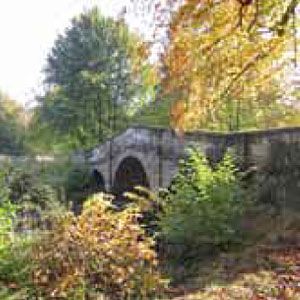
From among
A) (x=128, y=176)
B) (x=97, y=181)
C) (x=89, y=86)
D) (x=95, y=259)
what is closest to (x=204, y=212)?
(x=95, y=259)

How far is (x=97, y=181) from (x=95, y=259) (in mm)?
25332

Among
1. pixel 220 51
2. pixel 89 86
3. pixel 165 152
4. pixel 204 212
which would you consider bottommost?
pixel 204 212

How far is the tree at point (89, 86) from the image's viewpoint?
1634 inches

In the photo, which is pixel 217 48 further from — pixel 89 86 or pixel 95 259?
pixel 89 86

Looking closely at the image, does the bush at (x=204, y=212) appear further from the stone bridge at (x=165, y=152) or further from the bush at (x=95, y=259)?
the bush at (x=95, y=259)

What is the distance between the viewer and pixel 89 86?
1618 inches

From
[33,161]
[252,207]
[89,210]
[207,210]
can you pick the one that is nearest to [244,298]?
[89,210]

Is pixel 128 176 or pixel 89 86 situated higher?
pixel 89 86

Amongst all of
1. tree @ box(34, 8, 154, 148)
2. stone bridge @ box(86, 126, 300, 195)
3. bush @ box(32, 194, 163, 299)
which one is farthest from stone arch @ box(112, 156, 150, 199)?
bush @ box(32, 194, 163, 299)

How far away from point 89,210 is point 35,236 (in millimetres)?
635

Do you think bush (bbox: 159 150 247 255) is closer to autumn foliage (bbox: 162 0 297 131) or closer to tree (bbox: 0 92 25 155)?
autumn foliage (bbox: 162 0 297 131)

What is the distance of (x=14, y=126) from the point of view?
49688mm

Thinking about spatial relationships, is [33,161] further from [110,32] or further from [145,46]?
[145,46]

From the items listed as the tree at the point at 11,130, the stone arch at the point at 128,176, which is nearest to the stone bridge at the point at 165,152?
the stone arch at the point at 128,176
